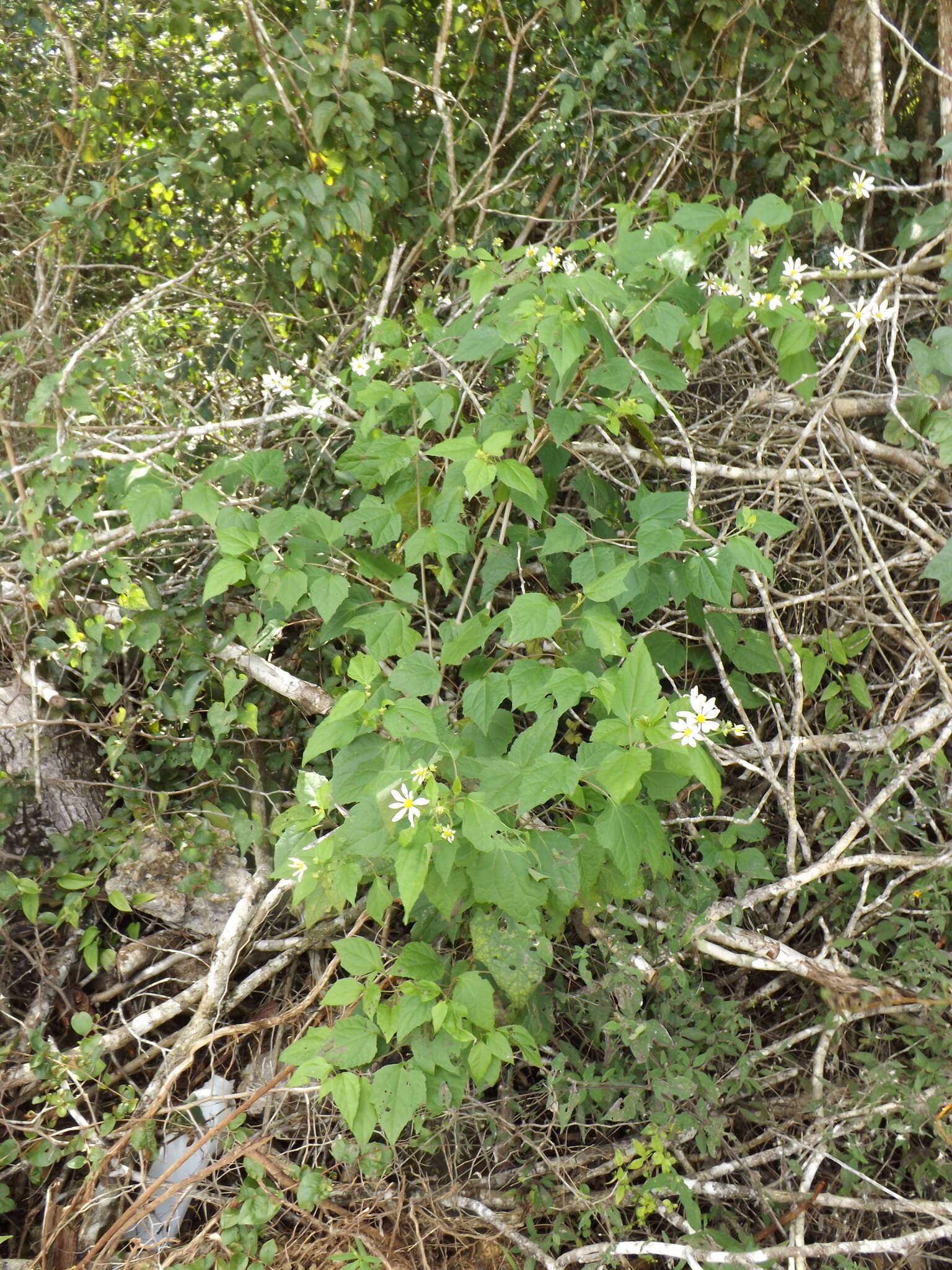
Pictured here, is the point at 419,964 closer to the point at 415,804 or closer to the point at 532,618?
the point at 415,804

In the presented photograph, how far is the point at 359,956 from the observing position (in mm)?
1750

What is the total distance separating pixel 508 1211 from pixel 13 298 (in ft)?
10.6

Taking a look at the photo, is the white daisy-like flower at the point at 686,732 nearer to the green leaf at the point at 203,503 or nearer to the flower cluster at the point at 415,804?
the flower cluster at the point at 415,804

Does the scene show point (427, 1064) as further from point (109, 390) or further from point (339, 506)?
point (109, 390)

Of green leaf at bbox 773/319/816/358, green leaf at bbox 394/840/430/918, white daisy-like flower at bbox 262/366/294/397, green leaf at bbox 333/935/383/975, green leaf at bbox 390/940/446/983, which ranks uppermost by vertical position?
green leaf at bbox 773/319/816/358

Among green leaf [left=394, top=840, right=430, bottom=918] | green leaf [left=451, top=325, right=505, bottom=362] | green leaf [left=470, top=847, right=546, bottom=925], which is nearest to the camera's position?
green leaf [left=394, top=840, right=430, bottom=918]

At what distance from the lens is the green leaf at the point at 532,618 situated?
5.42 feet

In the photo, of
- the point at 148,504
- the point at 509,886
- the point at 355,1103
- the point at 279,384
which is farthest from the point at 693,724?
the point at 279,384

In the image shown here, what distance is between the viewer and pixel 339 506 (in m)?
2.63

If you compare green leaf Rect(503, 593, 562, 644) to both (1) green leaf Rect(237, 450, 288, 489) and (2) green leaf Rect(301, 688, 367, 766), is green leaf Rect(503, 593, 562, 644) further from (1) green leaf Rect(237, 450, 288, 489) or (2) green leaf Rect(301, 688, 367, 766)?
(1) green leaf Rect(237, 450, 288, 489)

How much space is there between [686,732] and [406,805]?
0.47 m

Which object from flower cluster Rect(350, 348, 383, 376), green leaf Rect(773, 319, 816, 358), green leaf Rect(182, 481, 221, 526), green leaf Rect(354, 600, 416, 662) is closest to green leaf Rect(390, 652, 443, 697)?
green leaf Rect(354, 600, 416, 662)

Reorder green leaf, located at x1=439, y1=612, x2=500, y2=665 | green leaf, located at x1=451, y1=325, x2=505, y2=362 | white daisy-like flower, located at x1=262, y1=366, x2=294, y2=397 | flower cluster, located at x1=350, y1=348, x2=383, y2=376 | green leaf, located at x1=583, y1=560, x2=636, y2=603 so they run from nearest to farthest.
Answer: green leaf, located at x1=583, y1=560, x2=636, y2=603
green leaf, located at x1=439, y1=612, x2=500, y2=665
green leaf, located at x1=451, y1=325, x2=505, y2=362
flower cluster, located at x1=350, y1=348, x2=383, y2=376
white daisy-like flower, located at x1=262, y1=366, x2=294, y2=397

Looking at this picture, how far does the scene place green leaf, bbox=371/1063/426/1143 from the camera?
5.06 feet
